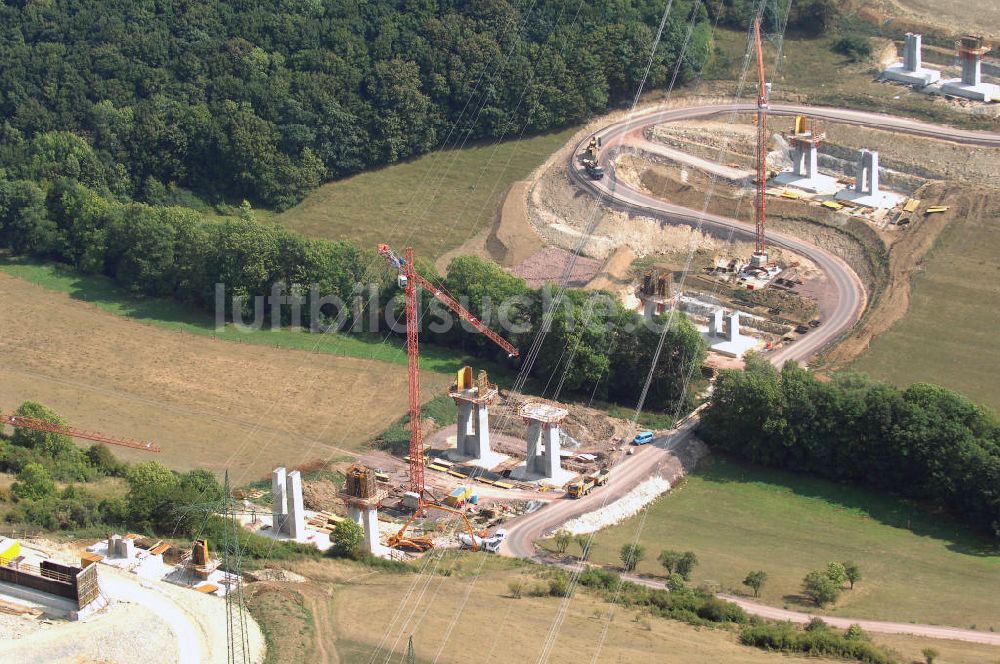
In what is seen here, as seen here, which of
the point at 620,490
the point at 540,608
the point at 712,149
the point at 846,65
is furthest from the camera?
the point at 846,65

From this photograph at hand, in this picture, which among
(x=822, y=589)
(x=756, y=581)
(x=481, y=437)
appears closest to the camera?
(x=822, y=589)

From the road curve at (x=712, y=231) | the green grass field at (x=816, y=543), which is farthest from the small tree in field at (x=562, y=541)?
the green grass field at (x=816, y=543)

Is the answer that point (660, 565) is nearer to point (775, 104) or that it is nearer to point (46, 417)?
point (46, 417)

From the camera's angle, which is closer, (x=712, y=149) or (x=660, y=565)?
(x=660, y=565)

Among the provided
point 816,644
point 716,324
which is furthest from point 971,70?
point 816,644

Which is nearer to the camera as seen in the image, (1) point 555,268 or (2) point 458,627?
(2) point 458,627

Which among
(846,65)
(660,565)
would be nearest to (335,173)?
(846,65)

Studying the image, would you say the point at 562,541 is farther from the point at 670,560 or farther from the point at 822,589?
the point at 822,589
